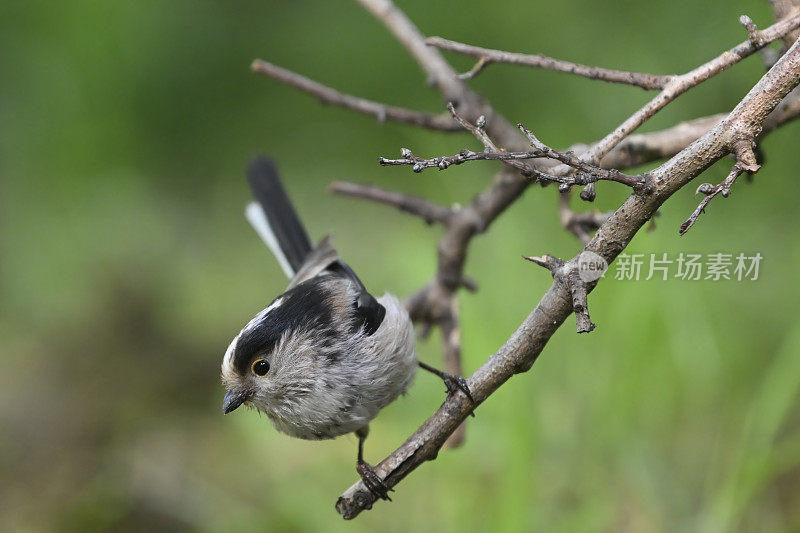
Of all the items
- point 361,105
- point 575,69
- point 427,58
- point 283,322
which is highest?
point 427,58

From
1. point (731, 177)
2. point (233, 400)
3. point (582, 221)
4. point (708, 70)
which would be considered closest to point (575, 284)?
point (731, 177)

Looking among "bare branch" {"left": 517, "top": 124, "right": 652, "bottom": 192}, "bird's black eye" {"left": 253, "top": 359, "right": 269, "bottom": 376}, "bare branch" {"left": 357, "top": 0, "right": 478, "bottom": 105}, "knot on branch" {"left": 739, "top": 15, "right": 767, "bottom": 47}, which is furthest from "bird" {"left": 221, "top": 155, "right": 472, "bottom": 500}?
"knot on branch" {"left": 739, "top": 15, "right": 767, "bottom": 47}

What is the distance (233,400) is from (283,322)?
0.80 ft

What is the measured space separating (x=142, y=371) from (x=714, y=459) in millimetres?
2872

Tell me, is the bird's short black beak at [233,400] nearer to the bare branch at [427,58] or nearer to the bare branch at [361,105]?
the bare branch at [361,105]

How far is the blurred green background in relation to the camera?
300 centimetres

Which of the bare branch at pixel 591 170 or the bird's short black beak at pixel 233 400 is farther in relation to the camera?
the bird's short black beak at pixel 233 400

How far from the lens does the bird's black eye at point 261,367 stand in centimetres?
224

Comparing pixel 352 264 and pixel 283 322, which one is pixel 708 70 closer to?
pixel 283 322

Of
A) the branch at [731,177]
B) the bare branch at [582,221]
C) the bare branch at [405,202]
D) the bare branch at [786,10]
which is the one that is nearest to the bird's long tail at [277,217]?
the bare branch at [405,202]

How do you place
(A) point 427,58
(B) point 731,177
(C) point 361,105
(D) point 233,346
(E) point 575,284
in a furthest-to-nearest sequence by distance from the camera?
(A) point 427,58
(C) point 361,105
(D) point 233,346
(E) point 575,284
(B) point 731,177

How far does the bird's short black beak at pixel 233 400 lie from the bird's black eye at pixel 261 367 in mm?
69

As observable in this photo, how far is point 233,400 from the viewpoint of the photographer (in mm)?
2250

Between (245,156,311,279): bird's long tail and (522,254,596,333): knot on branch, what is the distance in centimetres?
148
